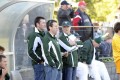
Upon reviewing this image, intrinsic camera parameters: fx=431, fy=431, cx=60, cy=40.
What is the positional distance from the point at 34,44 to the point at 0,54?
1128mm

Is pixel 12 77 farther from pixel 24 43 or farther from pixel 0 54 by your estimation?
pixel 24 43

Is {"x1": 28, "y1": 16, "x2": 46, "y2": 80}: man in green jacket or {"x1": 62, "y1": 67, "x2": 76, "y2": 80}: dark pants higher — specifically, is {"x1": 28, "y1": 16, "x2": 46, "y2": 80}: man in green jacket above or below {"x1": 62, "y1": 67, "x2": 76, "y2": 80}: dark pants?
above

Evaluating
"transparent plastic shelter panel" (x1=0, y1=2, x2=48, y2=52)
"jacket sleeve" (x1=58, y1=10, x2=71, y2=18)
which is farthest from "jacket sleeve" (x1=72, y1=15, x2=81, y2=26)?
"transparent plastic shelter panel" (x1=0, y1=2, x2=48, y2=52)

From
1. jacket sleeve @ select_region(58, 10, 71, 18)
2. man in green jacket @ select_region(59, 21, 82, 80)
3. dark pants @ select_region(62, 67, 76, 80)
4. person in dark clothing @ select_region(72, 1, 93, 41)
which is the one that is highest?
jacket sleeve @ select_region(58, 10, 71, 18)

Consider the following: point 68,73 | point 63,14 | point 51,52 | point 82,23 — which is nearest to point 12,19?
point 51,52

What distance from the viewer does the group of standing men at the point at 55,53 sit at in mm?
9102

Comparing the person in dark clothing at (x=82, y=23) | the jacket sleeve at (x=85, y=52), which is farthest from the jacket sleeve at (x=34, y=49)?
the person in dark clothing at (x=82, y=23)

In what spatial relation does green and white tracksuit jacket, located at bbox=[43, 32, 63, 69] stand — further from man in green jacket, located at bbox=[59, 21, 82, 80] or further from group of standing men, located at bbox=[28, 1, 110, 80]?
man in green jacket, located at bbox=[59, 21, 82, 80]

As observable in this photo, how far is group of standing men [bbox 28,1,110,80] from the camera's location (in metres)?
9.10

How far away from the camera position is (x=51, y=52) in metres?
9.07

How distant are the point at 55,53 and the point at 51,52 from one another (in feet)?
0.29

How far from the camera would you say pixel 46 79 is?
9.34 metres

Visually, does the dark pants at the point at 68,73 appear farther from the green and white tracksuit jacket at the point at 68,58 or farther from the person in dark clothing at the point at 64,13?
the person in dark clothing at the point at 64,13

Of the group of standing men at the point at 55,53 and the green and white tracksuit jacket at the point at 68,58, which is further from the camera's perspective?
the green and white tracksuit jacket at the point at 68,58
